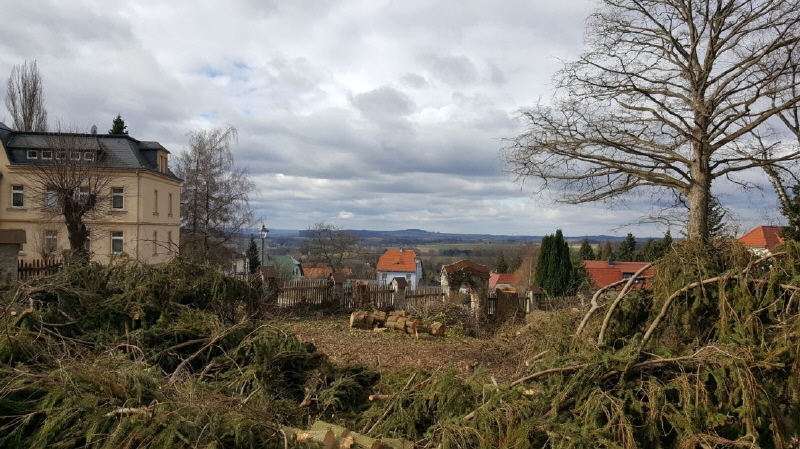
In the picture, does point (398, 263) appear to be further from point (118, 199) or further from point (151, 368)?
point (151, 368)

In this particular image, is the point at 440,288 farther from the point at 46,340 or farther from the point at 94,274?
the point at 46,340

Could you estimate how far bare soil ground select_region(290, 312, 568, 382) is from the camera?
27.7ft

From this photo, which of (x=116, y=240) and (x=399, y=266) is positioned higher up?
(x=116, y=240)

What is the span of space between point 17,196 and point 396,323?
1951 cm

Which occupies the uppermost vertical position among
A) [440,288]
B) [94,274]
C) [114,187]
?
[114,187]

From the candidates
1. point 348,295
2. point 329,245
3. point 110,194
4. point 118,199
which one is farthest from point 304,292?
point 329,245

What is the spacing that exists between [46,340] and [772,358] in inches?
188

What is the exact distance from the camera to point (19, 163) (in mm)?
23016

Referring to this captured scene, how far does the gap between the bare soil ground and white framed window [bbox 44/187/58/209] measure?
963cm

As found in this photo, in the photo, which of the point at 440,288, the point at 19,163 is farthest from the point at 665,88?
the point at 19,163

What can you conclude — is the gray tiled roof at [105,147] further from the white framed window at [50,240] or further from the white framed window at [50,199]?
the white framed window at [50,240]

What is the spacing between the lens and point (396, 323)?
41.5 feet

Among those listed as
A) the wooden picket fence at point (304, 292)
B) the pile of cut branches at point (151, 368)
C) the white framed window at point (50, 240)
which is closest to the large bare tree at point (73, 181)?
the white framed window at point (50, 240)

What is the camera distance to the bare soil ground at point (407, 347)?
845 cm
